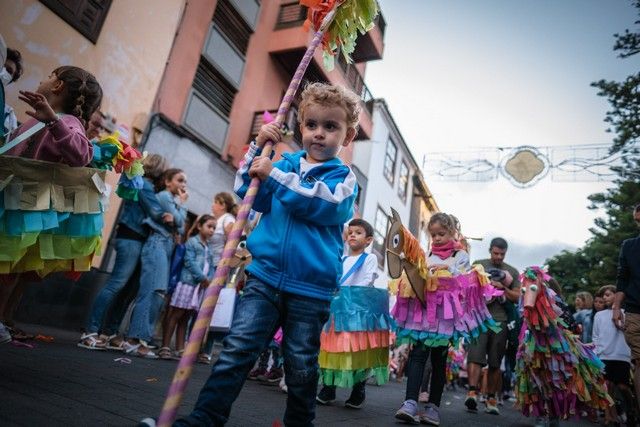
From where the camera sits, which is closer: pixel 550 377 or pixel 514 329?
pixel 550 377

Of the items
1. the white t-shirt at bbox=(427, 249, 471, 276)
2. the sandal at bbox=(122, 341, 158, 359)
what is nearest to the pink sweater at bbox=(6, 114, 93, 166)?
the sandal at bbox=(122, 341, 158, 359)

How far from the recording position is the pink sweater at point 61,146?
2.34 m

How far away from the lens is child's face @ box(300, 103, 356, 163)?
204 centimetres

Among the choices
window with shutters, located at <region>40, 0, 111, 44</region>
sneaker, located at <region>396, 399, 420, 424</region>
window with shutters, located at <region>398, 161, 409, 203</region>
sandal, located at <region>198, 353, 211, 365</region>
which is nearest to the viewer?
sneaker, located at <region>396, 399, 420, 424</region>

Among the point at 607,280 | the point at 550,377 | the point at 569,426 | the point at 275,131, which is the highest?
the point at 607,280

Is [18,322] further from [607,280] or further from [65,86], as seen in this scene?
[607,280]

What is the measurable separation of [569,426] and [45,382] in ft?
17.7

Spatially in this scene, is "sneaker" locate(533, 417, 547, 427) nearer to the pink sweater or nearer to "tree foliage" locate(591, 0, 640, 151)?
the pink sweater

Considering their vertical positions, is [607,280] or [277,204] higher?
[607,280]

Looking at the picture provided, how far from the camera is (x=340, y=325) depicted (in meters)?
3.50

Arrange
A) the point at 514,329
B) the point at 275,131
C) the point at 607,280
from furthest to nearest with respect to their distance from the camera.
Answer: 1. the point at 607,280
2. the point at 514,329
3. the point at 275,131

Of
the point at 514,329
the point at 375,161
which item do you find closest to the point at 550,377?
the point at 514,329

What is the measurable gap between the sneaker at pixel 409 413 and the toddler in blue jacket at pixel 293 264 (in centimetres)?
160

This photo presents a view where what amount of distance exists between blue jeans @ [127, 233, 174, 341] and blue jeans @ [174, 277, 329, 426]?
2711 mm
